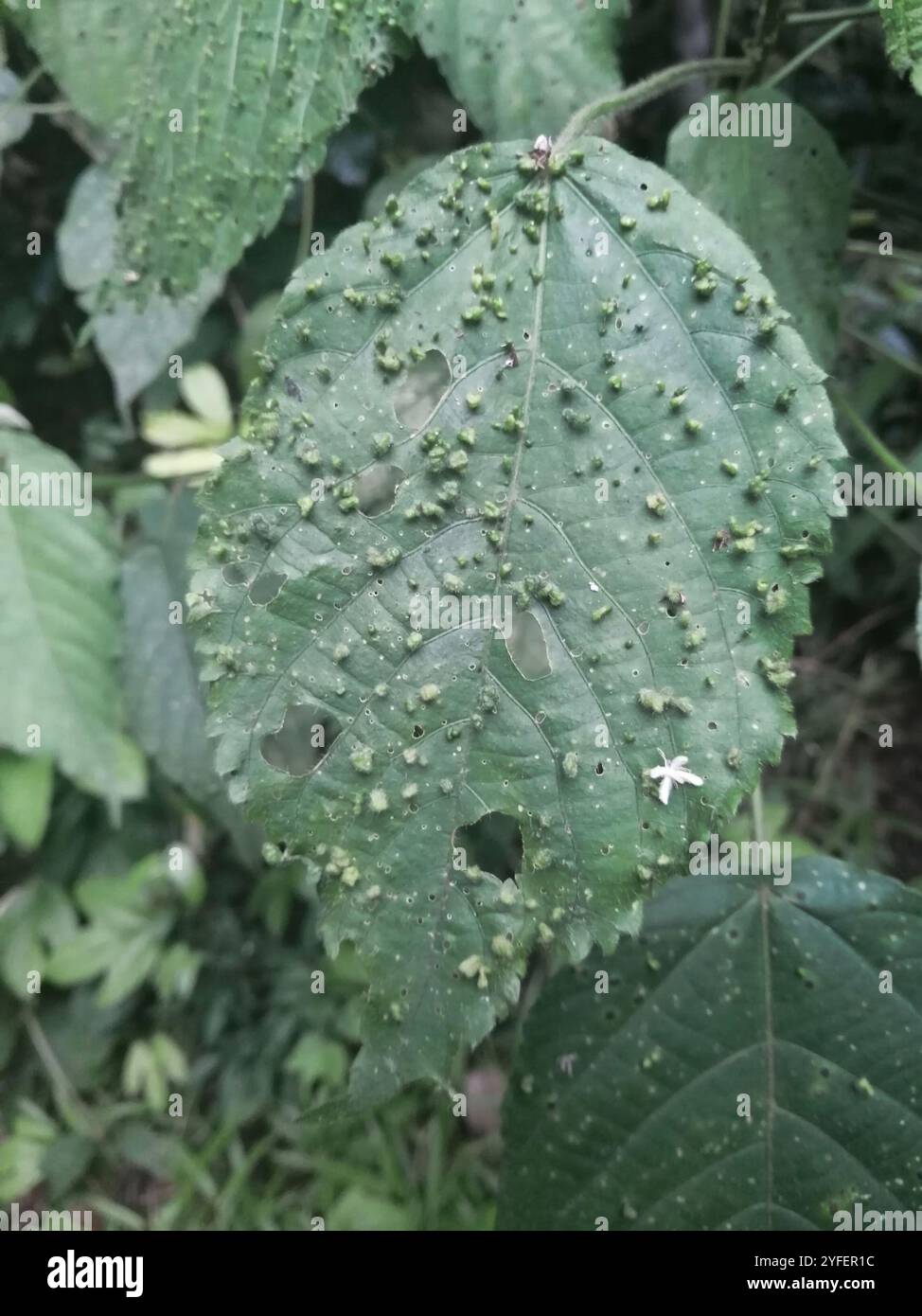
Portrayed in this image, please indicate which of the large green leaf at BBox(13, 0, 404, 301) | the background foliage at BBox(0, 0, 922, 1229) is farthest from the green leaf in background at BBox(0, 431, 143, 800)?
the large green leaf at BBox(13, 0, 404, 301)

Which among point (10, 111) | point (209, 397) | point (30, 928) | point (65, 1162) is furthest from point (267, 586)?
point (65, 1162)

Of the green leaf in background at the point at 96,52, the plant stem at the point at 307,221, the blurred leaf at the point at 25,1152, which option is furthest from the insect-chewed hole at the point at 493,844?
the blurred leaf at the point at 25,1152

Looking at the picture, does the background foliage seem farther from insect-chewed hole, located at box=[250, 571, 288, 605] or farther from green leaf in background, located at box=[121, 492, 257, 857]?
insect-chewed hole, located at box=[250, 571, 288, 605]

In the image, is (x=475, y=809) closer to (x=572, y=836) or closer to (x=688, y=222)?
(x=572, y=836)

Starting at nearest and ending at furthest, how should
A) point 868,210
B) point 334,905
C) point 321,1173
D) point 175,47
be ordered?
point 334,905, point 175,47, point 868,210, point 321,1173

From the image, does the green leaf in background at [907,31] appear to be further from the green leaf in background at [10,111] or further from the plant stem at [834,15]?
the green leaf in background at [10,111]

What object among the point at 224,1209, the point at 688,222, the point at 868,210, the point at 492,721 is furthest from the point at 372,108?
the point at 224,1209
